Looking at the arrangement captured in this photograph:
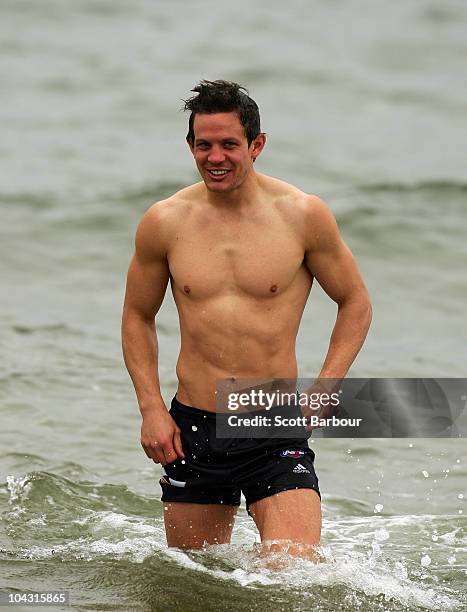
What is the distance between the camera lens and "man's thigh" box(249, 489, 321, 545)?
18.2ft

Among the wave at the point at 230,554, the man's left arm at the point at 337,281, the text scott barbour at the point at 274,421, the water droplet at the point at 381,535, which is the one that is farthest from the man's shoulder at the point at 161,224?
the water droplet at the point at 381,535

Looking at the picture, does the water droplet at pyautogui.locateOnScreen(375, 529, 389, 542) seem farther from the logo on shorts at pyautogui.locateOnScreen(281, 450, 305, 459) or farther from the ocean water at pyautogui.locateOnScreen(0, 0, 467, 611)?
the logo on shorts at pyautogui.locateOnScreen(281, 450, 305, 459)

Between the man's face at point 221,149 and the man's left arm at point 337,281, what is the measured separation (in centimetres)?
36

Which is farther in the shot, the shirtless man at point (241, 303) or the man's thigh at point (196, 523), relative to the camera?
the man's thigh at point (196, 523)

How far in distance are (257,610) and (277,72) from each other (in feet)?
53.8

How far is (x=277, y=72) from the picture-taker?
2123cm

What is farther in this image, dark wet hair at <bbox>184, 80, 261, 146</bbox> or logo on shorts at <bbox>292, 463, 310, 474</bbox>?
logo on shorts at <bbox>292, 463, 310, 474</bbox>

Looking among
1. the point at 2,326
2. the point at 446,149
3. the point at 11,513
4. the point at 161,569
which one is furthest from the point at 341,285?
the point at 446,149

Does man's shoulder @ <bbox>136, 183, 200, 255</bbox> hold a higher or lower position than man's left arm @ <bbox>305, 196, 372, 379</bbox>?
higher

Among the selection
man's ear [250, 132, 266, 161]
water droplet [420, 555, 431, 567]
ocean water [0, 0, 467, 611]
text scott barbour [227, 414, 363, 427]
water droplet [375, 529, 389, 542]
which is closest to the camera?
man's ear [250, 132, 266, 161]

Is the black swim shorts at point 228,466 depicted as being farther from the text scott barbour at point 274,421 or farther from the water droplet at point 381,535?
the water droplet at point 381,535

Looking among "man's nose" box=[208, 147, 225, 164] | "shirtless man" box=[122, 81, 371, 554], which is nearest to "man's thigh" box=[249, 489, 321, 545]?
"shirtless man" box=[122, 81, 371, 554]

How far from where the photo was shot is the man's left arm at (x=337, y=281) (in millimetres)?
5668

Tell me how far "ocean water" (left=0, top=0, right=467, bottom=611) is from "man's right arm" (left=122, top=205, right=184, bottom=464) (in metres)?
0.68
